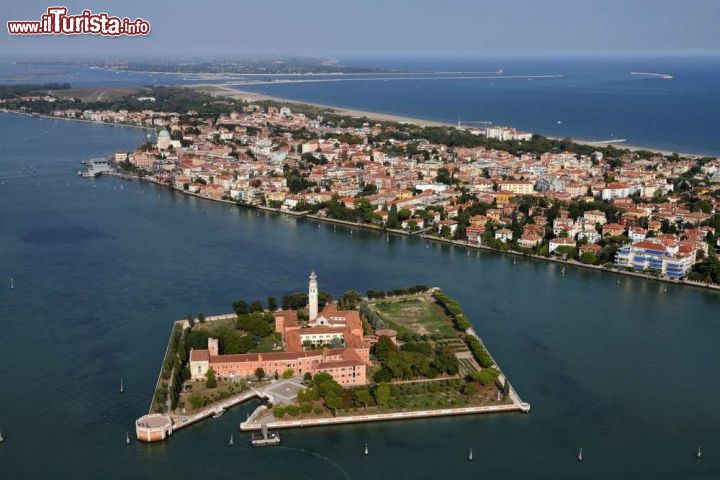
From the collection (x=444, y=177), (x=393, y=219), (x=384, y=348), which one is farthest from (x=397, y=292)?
(x=444, y=177)

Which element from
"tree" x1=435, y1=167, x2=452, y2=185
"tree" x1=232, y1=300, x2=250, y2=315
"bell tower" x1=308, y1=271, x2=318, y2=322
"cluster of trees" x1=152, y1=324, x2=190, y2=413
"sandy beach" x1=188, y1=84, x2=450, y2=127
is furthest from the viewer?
"sandy beach" x1=188, y1=84, x2=450, y2=127

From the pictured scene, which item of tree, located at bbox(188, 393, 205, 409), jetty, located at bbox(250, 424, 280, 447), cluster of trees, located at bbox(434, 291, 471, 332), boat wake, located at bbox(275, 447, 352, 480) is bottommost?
boat wake, located at bbox(275, 447, 352, 480)

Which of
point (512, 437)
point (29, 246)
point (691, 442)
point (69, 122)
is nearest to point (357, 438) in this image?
point (512, 437)

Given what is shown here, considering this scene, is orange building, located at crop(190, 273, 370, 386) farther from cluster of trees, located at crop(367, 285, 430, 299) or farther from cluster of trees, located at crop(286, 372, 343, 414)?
cluster of trees, located at crop(367, 285, 430, 299)

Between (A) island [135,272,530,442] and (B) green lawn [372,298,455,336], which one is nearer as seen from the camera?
(A) island [135,272,530,442]

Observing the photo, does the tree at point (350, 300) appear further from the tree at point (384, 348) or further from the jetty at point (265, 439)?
the jetty at point (265, 439)

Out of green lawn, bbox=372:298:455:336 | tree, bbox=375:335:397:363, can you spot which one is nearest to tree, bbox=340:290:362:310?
green lawn, bbox=372:298:455:336

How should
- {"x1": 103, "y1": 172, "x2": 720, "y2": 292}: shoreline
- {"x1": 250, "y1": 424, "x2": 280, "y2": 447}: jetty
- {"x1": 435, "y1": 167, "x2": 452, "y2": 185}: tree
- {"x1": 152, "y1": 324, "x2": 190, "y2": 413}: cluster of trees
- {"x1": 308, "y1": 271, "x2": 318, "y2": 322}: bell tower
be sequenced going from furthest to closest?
{"x1": 435, "y1": 167, "x2": 452, "y2": 185}: tree, {"x1": 103, "y1": 172, "x2": 720, "y2": 292}: shoreline, {"x1": 308, "y1": 271, "x2": 318, "y2": 322}: bell tower, {"x1": 152, "y1": 324, "x2": 190, "y2": 413}: cluster of trees, {"x1": 250, "y1": 424, "x2": 280, "y2": 447}: jetty

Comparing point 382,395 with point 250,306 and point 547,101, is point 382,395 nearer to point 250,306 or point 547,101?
point 250,306
